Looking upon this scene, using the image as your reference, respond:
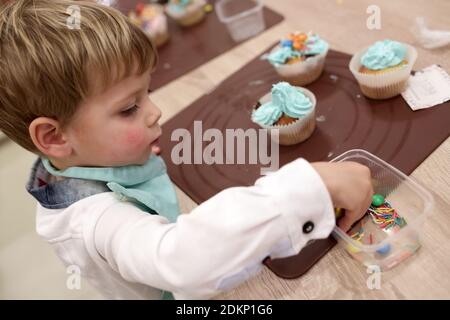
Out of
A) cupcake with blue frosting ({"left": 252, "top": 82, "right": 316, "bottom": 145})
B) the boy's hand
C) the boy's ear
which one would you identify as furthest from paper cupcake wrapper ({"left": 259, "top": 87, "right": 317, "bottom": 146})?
the boy's ear

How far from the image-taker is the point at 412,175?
672mm

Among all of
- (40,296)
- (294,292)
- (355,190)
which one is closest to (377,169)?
(355,190)

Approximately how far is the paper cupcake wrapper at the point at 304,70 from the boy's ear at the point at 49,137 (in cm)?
51

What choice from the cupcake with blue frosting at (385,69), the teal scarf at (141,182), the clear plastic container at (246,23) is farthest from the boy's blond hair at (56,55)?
the clear plastic container at (246,23)

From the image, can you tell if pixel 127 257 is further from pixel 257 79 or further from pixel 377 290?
pixel 257 79

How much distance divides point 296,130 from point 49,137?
1.43ft

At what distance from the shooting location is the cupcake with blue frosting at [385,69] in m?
0.78

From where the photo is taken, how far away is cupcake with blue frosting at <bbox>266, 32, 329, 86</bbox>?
904 millimetres

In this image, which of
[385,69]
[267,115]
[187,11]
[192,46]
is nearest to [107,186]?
[267,115]

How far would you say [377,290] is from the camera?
0.56 metres

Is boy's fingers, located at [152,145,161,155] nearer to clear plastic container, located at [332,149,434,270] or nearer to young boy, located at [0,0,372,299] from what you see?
young boy, located at [0,0,372,299]

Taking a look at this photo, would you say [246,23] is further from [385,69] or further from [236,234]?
[236,234]

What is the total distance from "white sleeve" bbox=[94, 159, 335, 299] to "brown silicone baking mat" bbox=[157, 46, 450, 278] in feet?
0.37

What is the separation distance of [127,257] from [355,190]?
32 cm
